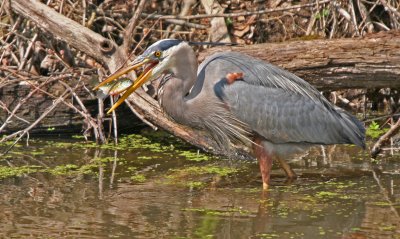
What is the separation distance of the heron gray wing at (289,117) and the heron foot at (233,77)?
38 millimetres

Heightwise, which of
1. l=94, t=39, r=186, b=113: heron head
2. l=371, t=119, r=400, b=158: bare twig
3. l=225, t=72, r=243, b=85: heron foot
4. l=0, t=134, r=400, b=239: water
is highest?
l=94, t=39, r=186, b=113: heron head

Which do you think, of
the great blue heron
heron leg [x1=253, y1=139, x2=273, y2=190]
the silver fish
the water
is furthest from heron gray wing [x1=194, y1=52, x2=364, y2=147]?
the silver fish

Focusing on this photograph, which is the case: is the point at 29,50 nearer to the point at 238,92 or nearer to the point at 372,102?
the point at 238,92

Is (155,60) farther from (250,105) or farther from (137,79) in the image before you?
(250,105)

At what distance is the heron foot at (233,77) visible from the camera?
6.22 meters

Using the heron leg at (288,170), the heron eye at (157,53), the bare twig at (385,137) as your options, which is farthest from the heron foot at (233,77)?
the bare twig at (385,137)

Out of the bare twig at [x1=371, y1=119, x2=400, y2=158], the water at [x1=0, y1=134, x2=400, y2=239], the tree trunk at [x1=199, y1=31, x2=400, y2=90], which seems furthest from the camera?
the tree trunk at [x1=199, y1=31, x2=400, y2=90]

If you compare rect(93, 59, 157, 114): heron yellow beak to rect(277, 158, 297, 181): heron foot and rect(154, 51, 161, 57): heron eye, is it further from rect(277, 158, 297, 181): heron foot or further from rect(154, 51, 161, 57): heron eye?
rect(277, 158, 297, 181): heron foot

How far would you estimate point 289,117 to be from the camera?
21.0ft

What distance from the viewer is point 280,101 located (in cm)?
643

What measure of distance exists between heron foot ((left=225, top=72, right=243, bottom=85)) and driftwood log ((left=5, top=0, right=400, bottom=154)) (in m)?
0.85

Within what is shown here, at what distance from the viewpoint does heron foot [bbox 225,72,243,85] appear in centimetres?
622

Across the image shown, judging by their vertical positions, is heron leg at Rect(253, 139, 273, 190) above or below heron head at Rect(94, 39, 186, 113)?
below

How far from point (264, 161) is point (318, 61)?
45.1 inches
